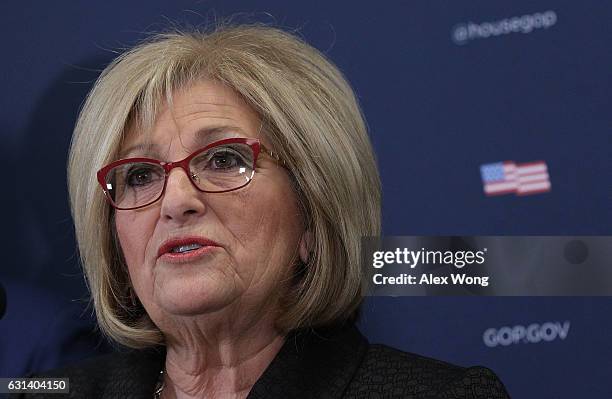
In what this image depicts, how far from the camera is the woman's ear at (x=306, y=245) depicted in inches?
63.9

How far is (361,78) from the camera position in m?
2.01

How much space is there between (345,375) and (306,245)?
0.22 metres

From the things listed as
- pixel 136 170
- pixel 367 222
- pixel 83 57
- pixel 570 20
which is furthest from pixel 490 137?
pixel 83 57

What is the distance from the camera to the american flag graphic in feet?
6.20

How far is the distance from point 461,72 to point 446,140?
136mm

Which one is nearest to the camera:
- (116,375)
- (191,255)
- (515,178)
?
(191,255)

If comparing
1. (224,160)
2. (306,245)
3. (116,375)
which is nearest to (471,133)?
(306,245)

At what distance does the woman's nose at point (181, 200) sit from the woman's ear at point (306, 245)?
0.64 feet

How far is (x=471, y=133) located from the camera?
76.3 inches

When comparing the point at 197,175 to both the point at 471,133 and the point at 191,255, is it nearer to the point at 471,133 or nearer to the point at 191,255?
the point at 191,255

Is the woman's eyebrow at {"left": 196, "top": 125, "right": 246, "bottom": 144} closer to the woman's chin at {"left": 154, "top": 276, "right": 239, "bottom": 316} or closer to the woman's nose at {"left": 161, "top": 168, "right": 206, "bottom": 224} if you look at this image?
the woman's nose at {"left": 161, "top": 168, "right": 206, "bottom": 224}

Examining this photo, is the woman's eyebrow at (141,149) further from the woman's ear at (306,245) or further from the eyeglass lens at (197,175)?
the woman's ear at (306,245)

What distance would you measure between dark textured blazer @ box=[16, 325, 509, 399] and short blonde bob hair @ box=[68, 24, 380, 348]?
0.04 meters

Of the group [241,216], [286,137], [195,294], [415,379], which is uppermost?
[286,137]
